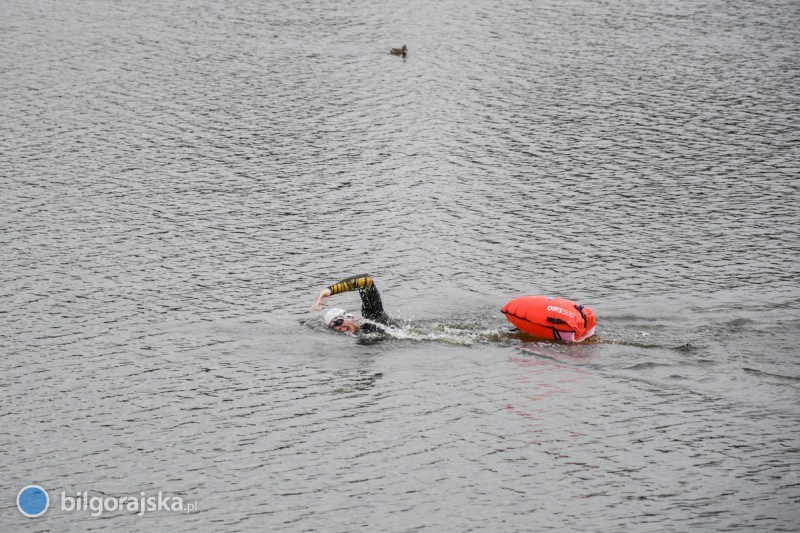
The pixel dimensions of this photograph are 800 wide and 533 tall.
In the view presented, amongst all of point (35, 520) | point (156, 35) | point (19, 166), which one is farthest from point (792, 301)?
point (156, 35)

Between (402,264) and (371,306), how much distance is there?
656 centimetres

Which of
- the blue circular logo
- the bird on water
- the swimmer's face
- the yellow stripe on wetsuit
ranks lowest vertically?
the blue circular logo

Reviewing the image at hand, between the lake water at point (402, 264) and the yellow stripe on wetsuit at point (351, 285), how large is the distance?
2.04 metres

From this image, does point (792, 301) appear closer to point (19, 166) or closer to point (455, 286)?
point (455, 286)

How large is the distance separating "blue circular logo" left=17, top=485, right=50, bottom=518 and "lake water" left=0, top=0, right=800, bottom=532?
346mm

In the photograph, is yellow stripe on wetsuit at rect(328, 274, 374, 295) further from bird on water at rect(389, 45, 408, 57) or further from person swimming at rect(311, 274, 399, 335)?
bird on water at rect(389, 45, 408, 57)

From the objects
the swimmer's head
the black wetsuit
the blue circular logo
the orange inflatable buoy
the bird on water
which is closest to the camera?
the blue circular logo

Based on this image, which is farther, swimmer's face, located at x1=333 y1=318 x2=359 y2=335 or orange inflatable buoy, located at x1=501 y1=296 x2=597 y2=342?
swimmer's face, located at x1=333 y1=318 x2=359 y2=335

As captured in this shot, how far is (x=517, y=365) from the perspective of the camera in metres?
27.1

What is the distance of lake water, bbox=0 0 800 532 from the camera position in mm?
22234

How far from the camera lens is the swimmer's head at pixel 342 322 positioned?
29.1m

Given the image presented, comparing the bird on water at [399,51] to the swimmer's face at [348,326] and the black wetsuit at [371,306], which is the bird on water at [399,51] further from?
the swimmer's face at [348,326]

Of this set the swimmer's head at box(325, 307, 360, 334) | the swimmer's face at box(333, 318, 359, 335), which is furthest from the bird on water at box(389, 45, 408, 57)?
the swimmer's face at box(333, 318, 359, 335)

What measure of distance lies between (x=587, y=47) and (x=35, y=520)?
49352 millimetres
